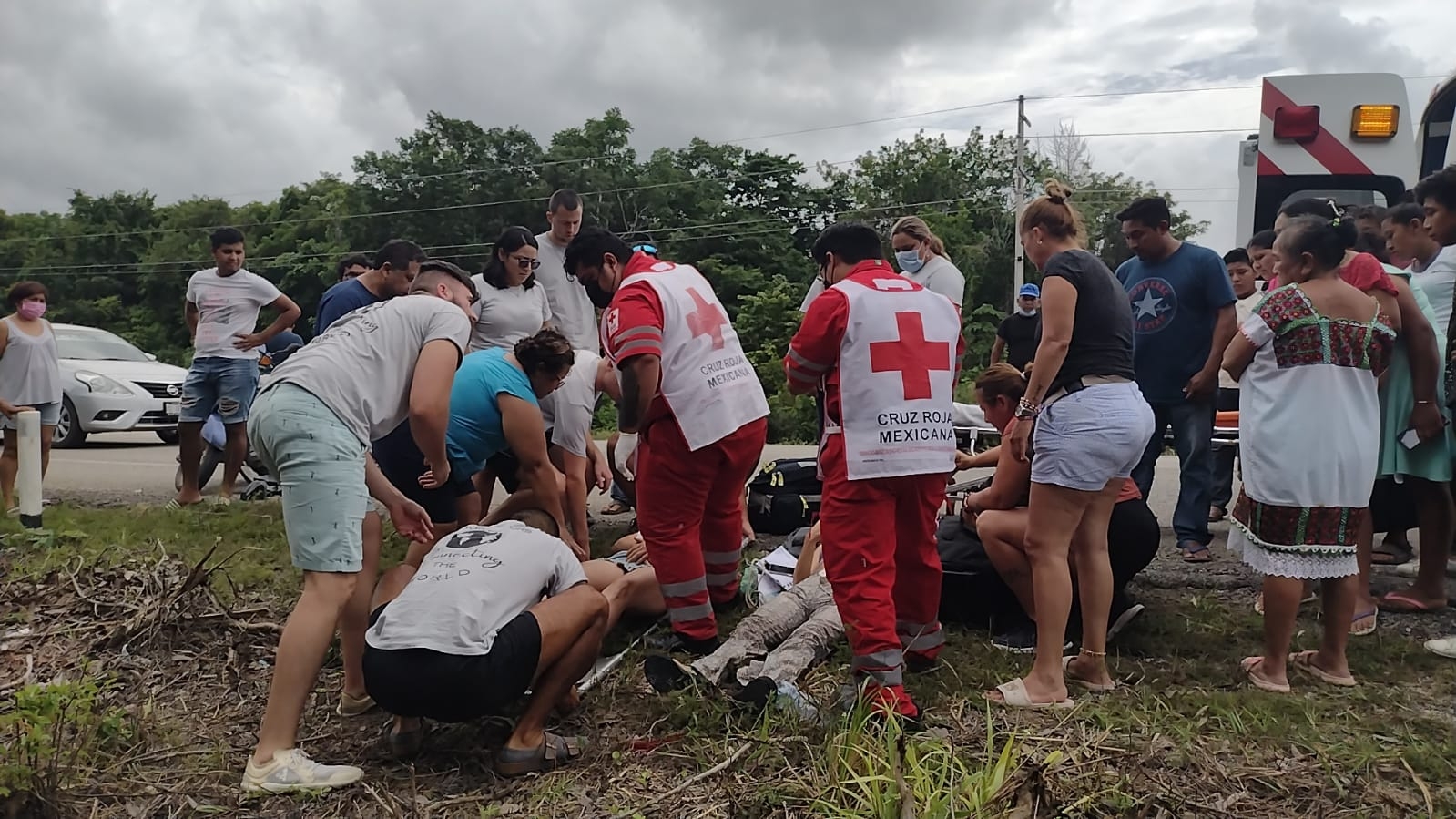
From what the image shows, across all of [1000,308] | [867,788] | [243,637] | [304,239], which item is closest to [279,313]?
[243,637]

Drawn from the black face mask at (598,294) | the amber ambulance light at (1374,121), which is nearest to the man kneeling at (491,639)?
the black face mask at (598,294)

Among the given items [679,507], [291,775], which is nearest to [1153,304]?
[679,507]

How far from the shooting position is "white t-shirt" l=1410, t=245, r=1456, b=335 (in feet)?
13.4

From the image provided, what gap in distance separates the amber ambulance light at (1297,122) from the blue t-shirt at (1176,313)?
1.36 meters

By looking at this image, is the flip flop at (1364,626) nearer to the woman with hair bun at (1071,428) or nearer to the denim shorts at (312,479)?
the woman with hair bun at (1071,428)

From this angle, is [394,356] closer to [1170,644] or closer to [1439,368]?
[1170,644]

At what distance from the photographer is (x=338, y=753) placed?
300 centimetres

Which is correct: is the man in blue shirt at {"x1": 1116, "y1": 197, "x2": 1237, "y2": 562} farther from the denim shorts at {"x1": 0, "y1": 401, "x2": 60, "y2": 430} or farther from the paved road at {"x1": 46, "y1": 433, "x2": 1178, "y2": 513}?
the denim shorts at {"x1": 0, "y1": 401, "x2": 60, "y2": 430}

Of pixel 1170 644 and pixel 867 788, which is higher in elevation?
pixel 867 788

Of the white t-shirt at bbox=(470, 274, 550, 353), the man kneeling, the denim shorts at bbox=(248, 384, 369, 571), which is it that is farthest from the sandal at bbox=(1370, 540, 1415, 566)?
the denim shorts at bbox=(248, 384, 369, 571)

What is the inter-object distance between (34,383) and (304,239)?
107ft

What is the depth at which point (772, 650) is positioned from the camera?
11.5 ft

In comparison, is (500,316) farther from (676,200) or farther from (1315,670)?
(676,200)

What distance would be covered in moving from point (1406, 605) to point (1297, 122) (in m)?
3.03
